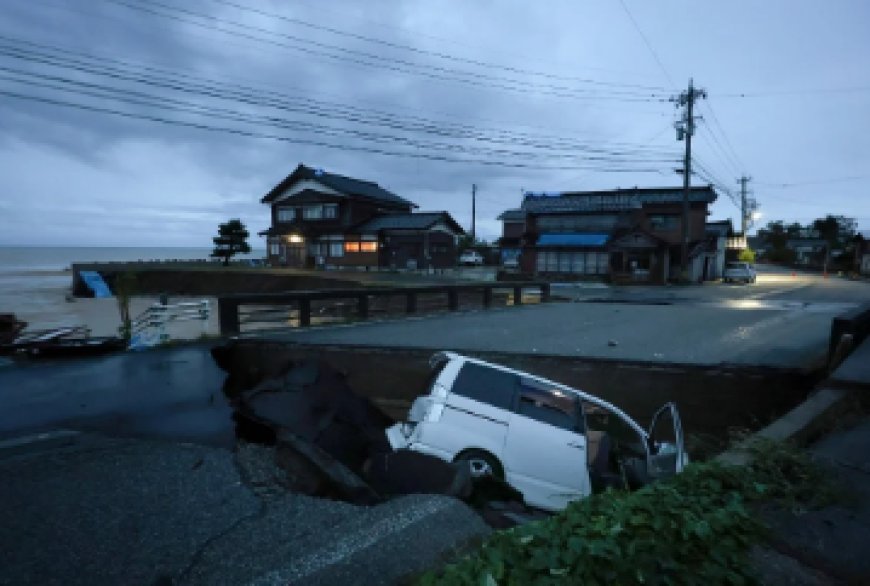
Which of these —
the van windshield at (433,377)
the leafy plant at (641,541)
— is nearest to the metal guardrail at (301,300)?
the van windshield at (433,377)

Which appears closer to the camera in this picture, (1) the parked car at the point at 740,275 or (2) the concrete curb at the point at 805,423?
(2) the concrete curb at the point at 805,423

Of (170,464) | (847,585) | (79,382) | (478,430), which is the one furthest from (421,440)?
(79,382)

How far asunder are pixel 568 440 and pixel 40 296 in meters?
45.5

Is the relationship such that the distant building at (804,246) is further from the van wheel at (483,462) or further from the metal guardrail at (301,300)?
the van wheel at (483,462)

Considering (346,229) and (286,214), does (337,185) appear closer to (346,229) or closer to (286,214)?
(346,229)

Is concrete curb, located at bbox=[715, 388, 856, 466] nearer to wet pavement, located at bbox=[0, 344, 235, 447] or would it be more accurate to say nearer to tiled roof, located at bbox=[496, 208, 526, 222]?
wet pavement, located at bbox=[0, 344, 235, 447]

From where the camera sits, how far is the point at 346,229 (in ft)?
137

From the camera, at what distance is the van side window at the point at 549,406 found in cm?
546

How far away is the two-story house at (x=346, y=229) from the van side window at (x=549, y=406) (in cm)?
3478

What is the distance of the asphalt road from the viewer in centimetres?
890

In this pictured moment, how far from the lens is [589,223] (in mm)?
39781

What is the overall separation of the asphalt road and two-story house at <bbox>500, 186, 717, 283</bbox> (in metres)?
17.4

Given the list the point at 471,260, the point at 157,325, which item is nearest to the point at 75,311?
the point at 157,325

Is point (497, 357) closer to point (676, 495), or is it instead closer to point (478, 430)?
point (478, 430)
